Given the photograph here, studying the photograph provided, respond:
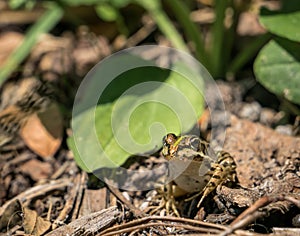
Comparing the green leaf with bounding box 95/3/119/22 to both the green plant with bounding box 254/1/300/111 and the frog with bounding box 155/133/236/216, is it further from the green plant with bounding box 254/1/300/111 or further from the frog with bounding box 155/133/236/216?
the frog with bounding box 155/133/236/216

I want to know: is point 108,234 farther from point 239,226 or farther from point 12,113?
point 12,113

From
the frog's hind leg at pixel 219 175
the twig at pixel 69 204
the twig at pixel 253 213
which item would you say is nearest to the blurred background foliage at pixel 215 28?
the frog's hind leg at pixel 219 175

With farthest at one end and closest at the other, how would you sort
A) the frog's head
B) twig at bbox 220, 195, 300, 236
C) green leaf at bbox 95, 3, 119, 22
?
1. green leaf at bbox 95, 3, 119, 22
2. the frog's head
3. twig at bbox 220, 195, 300, 236

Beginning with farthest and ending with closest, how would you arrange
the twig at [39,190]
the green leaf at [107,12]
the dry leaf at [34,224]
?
the green leaf at [107,12] < the twig at [39,190] < the dry leaf at [34,224]

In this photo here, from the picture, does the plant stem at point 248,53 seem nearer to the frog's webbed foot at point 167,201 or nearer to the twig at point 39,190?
the frog's webbed foot at point 167,201

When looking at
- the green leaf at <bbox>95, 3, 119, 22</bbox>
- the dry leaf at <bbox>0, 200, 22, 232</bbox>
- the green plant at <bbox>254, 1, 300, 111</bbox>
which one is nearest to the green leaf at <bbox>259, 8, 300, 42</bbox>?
the green plant at <bbox>254, 1, 300, 111</bbox>

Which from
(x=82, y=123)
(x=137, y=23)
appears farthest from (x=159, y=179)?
(x=137, y=23)
